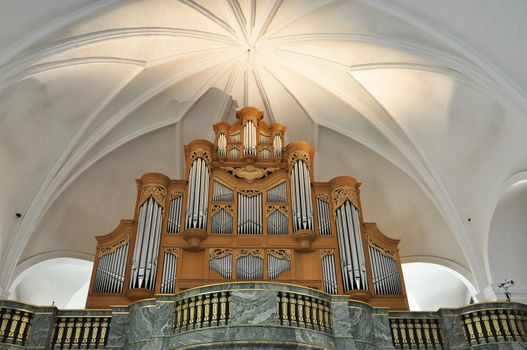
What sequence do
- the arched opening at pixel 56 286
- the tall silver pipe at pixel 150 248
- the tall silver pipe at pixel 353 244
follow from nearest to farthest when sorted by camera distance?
1. the tall silver pipe at pixel 150 248
2. the tall silver pipe at pixel 353 244
3. the arched opening at pixel 56 286

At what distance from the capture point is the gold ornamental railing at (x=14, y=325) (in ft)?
29.9

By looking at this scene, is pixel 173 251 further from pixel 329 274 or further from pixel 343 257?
pixel 343 257

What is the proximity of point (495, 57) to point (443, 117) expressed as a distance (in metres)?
2.98

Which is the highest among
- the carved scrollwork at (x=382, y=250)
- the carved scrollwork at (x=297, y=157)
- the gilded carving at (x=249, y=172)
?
the carved scrollwork at (x=297, y=157)

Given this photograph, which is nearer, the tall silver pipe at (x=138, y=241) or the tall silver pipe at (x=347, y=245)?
the tall silver pipe at (x=138, y=241)

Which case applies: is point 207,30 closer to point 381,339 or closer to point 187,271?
point 187,271

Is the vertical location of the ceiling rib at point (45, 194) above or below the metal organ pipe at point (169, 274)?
above

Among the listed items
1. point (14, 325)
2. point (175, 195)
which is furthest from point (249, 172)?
point (14, 325)

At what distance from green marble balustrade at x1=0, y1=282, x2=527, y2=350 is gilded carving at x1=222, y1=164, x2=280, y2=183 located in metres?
4.21

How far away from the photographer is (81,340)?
932cm

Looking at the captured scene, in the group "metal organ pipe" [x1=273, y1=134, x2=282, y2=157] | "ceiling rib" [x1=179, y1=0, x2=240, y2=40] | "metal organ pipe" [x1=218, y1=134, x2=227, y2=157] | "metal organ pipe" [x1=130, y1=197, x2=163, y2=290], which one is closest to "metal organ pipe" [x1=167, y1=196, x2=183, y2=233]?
"metal organ pipe" [x1=130, y1=197, x2=163, y2=290]

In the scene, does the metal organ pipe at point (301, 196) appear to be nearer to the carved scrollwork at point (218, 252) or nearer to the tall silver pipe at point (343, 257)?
the tall silver pipe at point (343, 257)

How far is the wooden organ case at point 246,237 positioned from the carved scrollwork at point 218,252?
21 millimetres

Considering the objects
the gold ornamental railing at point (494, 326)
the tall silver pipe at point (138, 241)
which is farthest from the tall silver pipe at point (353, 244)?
the tall silver pipe at point (138, 241)
